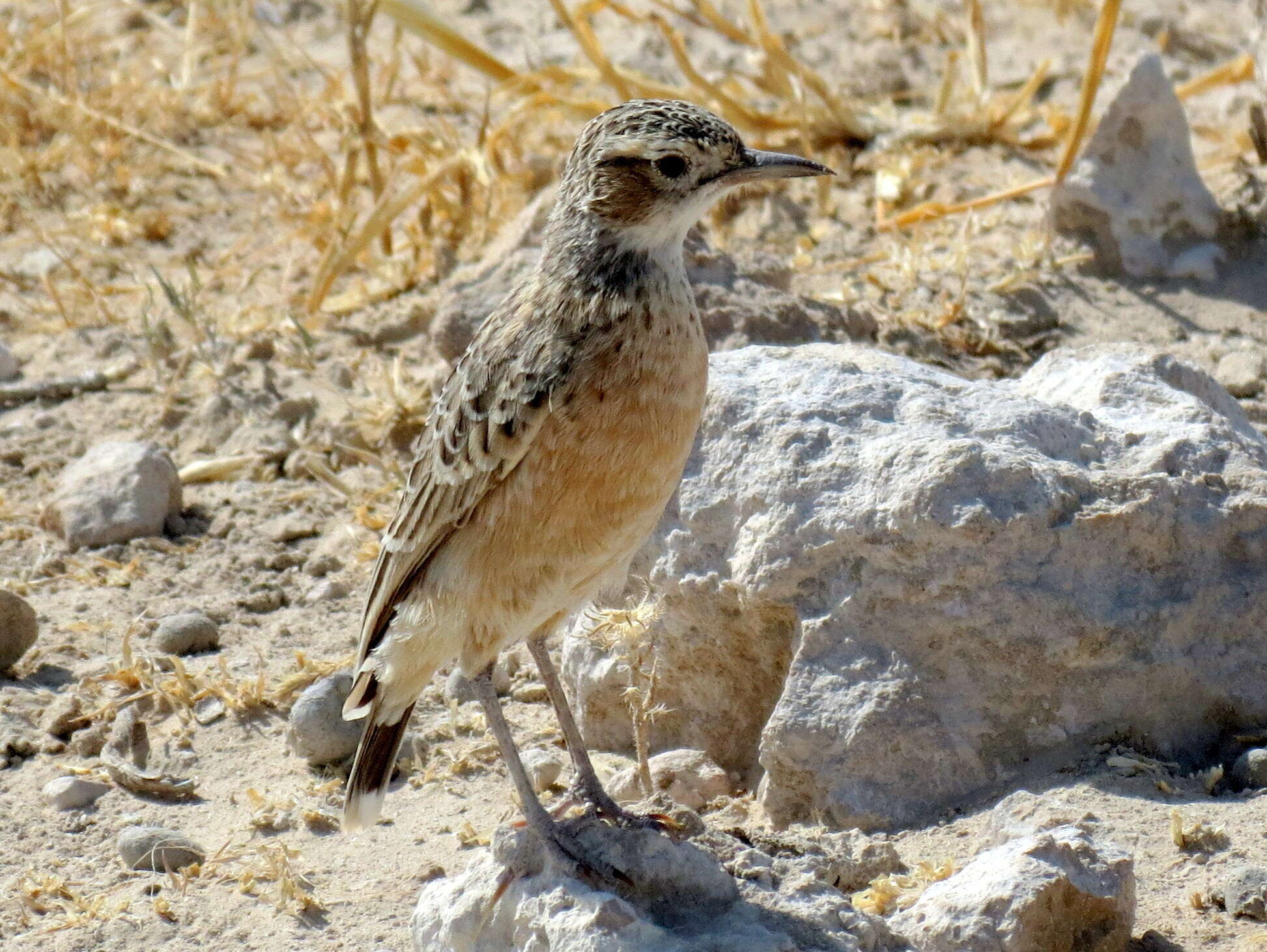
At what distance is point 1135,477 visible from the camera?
4883 mm

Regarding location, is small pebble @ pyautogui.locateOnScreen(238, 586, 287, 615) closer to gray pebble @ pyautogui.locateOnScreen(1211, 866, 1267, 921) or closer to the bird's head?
the bird's head

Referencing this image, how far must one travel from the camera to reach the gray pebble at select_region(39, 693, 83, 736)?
223 inches

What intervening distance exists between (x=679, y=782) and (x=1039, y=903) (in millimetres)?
1521

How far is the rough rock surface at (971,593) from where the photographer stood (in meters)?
4.74

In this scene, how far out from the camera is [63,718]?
5.66 m

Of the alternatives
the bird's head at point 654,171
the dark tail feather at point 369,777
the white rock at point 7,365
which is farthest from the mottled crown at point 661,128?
the white rock at point 7,365

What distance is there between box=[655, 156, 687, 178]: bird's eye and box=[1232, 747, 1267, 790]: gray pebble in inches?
94.4

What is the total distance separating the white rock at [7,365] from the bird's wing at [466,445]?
3.94m

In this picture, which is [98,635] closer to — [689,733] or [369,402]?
[369,402]

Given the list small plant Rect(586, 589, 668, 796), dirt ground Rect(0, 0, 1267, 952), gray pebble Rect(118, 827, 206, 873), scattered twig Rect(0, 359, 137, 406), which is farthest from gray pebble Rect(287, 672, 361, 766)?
scattered twig Rect(0, 359, 137, 406)

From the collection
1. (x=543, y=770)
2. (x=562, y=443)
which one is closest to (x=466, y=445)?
(x=562, y=443)

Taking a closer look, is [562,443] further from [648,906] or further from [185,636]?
[185,636]

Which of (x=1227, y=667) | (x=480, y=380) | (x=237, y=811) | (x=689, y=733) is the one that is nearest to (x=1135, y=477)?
(x=1227, y=667)

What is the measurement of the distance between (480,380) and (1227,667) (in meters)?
2.44
